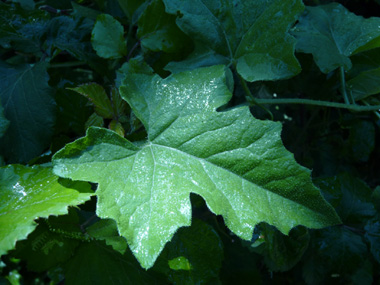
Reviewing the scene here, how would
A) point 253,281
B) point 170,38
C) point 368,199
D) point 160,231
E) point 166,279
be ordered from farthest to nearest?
point 253,281
point 368,199
point 170,38
point 166,279
point 160,231

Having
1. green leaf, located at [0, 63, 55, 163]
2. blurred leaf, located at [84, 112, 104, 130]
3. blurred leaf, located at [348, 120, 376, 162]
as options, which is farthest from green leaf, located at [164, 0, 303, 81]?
blurred leaf, located at [348, 120, 376, 162]

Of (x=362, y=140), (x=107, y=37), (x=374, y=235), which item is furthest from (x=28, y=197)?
(x=362, y=140)

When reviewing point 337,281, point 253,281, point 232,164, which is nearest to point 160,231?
point 232,164

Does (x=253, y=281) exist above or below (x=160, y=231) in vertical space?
below

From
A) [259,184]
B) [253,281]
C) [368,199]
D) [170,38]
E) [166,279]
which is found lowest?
[253,281]

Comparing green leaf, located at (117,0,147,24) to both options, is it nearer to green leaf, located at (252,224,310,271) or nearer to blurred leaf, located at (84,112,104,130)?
blurred leaf, located at (84,112,104,130)

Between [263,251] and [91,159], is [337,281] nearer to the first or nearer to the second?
[263,251]

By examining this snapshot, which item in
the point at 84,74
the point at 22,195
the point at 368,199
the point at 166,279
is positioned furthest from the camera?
the point at 84,74
